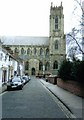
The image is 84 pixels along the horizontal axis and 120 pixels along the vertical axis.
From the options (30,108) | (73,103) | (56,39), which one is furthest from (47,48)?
(30,108)

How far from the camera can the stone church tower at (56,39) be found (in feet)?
421

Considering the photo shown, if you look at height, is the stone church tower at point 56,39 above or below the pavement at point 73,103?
above

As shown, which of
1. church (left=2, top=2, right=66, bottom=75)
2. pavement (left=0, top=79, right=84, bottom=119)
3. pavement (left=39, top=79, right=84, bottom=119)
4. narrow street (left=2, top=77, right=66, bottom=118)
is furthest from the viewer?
church (left=2, top=2, right=66, bottom=75)

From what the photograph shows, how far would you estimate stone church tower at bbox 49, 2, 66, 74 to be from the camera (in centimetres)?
12825

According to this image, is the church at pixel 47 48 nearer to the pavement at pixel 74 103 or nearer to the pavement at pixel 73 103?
the pavement at pixel 73 103

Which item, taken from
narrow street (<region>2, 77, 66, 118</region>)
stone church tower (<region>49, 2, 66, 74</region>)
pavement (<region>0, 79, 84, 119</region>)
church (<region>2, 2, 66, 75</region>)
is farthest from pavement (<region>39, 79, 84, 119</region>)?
stone church tower (<region>49, 2, 66, 74</region>)

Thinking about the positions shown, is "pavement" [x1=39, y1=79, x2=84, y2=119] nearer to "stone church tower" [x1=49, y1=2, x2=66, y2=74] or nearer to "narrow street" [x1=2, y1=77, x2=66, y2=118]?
"narrow street" [x1=2, y1=77, x2=66, y2=118]

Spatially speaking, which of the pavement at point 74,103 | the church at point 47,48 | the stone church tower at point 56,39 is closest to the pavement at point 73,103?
the pavement at point 74,103

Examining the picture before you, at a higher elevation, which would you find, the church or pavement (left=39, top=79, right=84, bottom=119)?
the church

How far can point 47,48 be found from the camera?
136125 mm

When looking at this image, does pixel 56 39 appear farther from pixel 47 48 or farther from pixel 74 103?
pixel 74 103

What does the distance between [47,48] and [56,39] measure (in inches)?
374

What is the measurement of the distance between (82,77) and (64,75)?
1097 cm

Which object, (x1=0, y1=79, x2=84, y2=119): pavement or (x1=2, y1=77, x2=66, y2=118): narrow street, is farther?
(x1=0, y1=79, x2=84, y2=119): pavement
